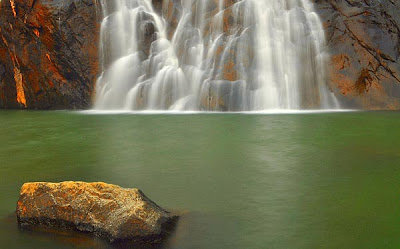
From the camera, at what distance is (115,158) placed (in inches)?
455

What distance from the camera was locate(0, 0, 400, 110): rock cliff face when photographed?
2623 centimetres

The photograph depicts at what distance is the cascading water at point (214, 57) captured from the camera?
26.1 metres

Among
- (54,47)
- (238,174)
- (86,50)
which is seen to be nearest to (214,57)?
(86,50)

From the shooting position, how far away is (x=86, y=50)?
29.4 m

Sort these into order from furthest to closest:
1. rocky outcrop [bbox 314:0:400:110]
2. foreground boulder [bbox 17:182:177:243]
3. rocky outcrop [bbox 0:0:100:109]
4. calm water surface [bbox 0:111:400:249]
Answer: rocky outcrop [bbox 0:0:100:109] → rocky outcrop [bbox 314:0:400:110] → calm water surface [bbox 0:111:400:249] → foreground boulder [bbox 17:182:177:243]

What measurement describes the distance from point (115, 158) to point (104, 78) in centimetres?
1814

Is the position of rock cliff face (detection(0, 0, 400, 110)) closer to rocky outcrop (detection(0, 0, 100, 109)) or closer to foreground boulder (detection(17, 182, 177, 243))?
rocky outcrop (detection(0, 0, 100, 109))

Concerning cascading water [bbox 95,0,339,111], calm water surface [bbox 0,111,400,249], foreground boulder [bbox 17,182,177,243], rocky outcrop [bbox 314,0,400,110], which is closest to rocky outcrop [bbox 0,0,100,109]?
cascading water [bbox 95,0,339,111]

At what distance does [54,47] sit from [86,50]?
71.2 inches

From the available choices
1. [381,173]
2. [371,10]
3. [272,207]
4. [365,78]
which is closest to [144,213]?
[272,207]

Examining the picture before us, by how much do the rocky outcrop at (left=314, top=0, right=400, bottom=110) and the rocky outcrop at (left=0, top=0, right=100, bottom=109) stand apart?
12.9 m

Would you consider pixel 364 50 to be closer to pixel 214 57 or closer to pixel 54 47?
pixel 214 57

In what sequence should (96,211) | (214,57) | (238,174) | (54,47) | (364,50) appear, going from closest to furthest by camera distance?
1. (96,211)
2. (238,174)
3. (364,50)
4. (214,57)
5. (54,47)

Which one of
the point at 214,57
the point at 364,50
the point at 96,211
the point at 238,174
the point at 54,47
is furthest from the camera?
the point at 54,47
